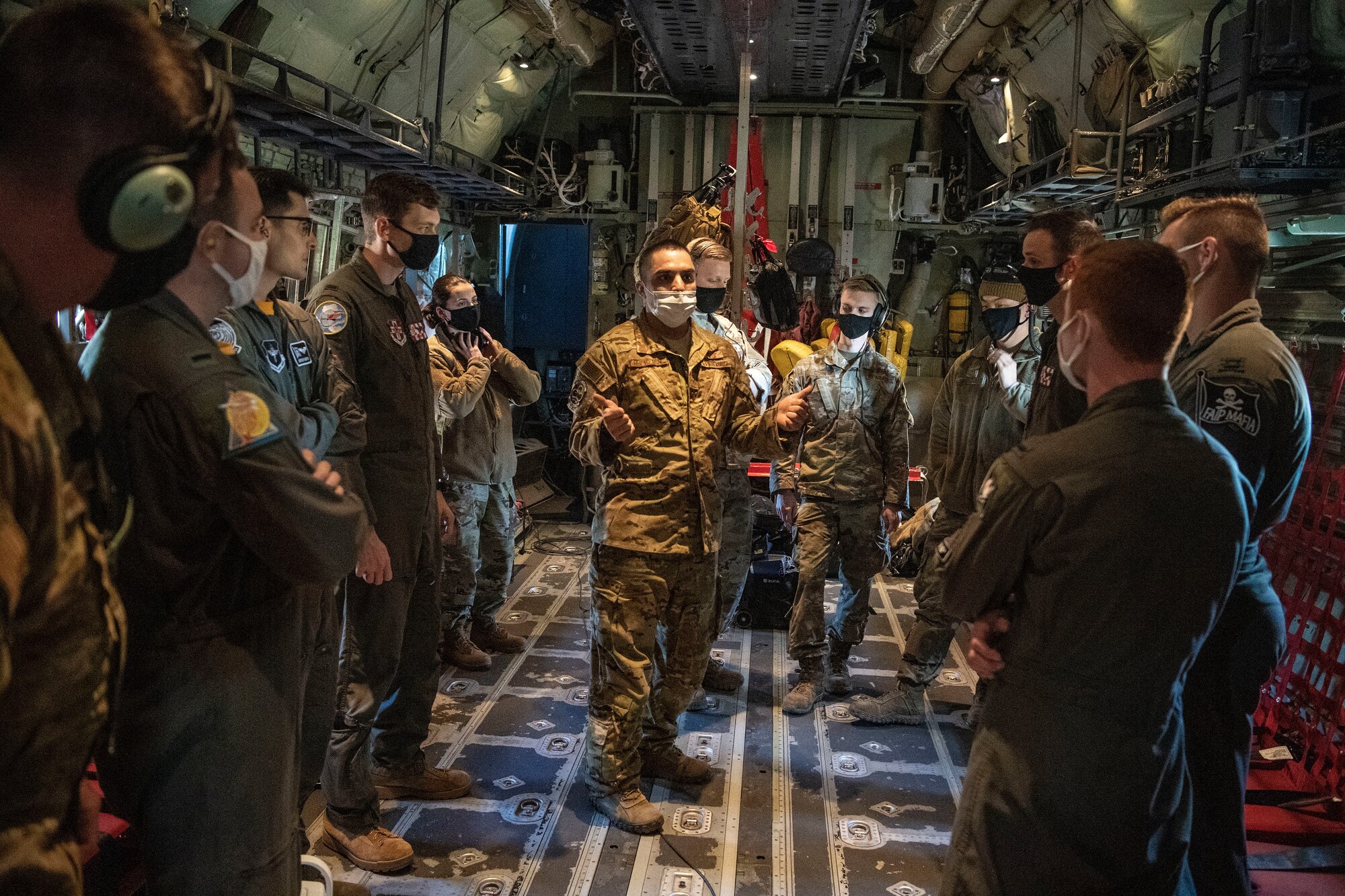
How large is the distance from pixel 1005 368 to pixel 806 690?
1899mm

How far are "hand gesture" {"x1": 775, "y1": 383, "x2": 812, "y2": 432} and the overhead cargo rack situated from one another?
Result: 2.22 metres

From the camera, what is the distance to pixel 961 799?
6.45ft

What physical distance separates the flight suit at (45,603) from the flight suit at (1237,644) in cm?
242

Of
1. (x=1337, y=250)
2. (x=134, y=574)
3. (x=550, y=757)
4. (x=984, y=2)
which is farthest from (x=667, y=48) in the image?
(x=134, y=574)

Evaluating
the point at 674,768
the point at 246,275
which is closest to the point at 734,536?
the point at 674,768

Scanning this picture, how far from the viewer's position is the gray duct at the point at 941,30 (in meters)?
6.37

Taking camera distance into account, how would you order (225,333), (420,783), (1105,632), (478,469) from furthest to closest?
(478,469), (420,783), (225,333), (1105,632)

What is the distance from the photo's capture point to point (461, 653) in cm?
487

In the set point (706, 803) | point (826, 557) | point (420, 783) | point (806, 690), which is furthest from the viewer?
point (826, 557)

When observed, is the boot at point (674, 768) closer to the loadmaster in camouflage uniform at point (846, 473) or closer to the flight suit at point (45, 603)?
the loadmaster in camouflage uniform at point (846, 473)

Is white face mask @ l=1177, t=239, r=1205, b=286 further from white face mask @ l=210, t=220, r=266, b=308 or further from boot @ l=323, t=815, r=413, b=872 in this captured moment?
boot @ l=323, t=815, r=413, b=872

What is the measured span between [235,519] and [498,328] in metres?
7.73

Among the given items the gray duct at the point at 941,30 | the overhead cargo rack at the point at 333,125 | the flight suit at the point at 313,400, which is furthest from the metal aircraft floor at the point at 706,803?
the gray duct at the point at 941,30

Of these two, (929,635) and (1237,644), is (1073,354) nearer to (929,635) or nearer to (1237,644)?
(1237,644)
